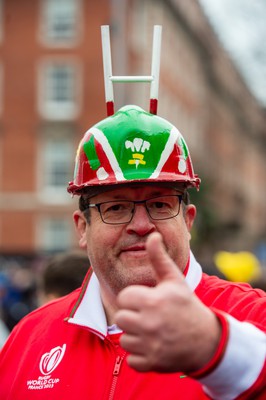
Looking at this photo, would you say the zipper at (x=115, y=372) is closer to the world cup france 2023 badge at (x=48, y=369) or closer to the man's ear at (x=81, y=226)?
the world cup france 2023 badge at (x=48, y=369)

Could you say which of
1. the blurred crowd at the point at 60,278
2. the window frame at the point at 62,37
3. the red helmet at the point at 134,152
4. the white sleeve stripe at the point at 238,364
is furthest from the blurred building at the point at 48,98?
the white sleeve stripe at the point at 238,364

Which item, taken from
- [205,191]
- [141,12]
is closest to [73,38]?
[141,12]

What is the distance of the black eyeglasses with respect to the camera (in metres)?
2.98

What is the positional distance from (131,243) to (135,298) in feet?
2.95

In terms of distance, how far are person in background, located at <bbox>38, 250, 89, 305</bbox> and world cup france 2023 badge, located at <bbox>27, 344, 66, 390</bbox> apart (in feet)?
7.06

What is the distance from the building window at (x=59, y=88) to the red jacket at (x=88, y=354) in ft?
108

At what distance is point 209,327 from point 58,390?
1021mm

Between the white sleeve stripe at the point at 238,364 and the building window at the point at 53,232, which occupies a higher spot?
the white sleeve stripe at the point at 238,364

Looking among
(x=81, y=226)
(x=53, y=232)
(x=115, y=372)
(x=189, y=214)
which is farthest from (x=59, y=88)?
(x=115, y=372)

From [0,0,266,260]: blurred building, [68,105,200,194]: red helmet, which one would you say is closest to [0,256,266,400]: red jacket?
[68,105,200,194]: red helmet

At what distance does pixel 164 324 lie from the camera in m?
2.06

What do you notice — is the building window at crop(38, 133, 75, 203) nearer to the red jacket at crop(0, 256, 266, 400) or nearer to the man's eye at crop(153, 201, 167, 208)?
the red jacket at crop(0, 256, 266, 400)

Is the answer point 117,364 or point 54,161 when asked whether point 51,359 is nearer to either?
point 117,364

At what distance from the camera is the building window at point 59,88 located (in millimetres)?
35875
